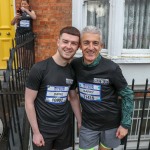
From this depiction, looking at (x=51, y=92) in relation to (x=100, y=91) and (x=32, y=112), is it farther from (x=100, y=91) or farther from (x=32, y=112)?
(x=100, y=91)

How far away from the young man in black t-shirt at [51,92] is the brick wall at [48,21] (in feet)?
10.1

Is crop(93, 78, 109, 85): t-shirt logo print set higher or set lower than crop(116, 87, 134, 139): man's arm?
higher

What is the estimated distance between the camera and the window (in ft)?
15.6

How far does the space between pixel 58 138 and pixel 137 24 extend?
11.4ft

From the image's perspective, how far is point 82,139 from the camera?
248 cm

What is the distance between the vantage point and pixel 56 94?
7.35 feet

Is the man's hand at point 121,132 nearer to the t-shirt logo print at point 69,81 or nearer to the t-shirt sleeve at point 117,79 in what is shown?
the t-shirt sleeve at point 117,79

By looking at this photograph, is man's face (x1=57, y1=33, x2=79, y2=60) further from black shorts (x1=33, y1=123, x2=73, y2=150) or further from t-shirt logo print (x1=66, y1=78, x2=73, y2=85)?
black shorts (x1=33, y1=123, x2=73, y2=150)

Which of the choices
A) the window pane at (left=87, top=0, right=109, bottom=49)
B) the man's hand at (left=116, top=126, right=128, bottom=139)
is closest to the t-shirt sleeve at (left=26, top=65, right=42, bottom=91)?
the man's hand at (left=116, top=126, right=128, bottom=139)

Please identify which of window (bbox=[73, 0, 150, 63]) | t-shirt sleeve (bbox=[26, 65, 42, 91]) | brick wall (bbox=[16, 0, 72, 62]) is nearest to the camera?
t-shirt sleeve (bbox=[26, 65, 42, 91])

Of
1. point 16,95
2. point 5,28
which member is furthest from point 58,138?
point 5,28

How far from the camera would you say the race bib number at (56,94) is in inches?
87.2

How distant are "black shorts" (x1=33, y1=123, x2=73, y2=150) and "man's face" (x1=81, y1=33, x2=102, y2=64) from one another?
0.74 metres

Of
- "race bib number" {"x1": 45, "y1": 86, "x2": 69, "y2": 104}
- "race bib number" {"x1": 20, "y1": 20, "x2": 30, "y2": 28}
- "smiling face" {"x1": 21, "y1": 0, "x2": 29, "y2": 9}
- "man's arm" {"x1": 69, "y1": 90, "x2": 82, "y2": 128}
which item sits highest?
"smiling face" {"x1": 21, "y1": 0, "x2": 29, "y2": 9}
